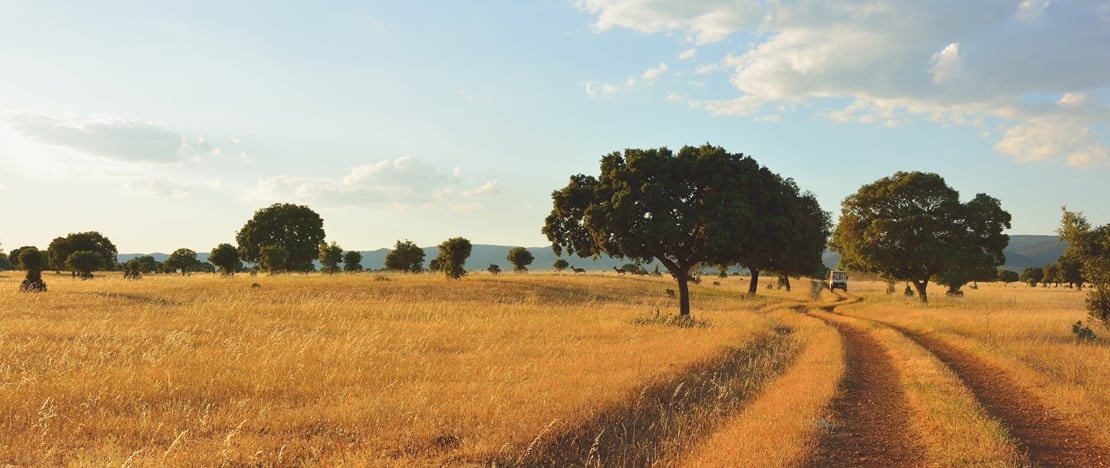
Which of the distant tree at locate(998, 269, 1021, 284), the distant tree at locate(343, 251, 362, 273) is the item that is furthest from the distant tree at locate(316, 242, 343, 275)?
the distant tree at locate(998, 269, 1021, 284)

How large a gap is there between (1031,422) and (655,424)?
20.7 ft

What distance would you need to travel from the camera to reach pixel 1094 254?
76.3ft

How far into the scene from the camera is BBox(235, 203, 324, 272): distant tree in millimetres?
81938

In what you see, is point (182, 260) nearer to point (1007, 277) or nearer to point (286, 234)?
point (286, 234)

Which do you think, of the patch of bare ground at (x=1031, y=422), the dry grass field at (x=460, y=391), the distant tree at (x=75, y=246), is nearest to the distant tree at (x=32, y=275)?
the dry grass field at (x=460, y=391)

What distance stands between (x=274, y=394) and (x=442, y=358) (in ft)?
14.3

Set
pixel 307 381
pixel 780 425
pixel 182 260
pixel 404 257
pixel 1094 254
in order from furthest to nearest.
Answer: pixel 182 260
pixel 404 257
pixel 1094 254
pixel 307 381
pixel 780 425

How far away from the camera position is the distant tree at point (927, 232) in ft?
137

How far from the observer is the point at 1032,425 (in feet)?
31.9

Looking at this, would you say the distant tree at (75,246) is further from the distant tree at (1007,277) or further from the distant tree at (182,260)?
the distant tree at (1007,277)

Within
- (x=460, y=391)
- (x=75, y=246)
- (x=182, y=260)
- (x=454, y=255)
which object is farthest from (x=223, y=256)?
(x=460, y=391)

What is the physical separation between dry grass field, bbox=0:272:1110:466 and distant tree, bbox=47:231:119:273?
3597 inches

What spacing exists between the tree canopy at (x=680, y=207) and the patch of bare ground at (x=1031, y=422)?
12.5 m

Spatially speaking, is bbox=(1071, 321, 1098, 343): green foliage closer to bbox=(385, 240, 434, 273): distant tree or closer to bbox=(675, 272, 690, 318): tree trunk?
bbox=(675, 272, 690, 318): tree trunk
